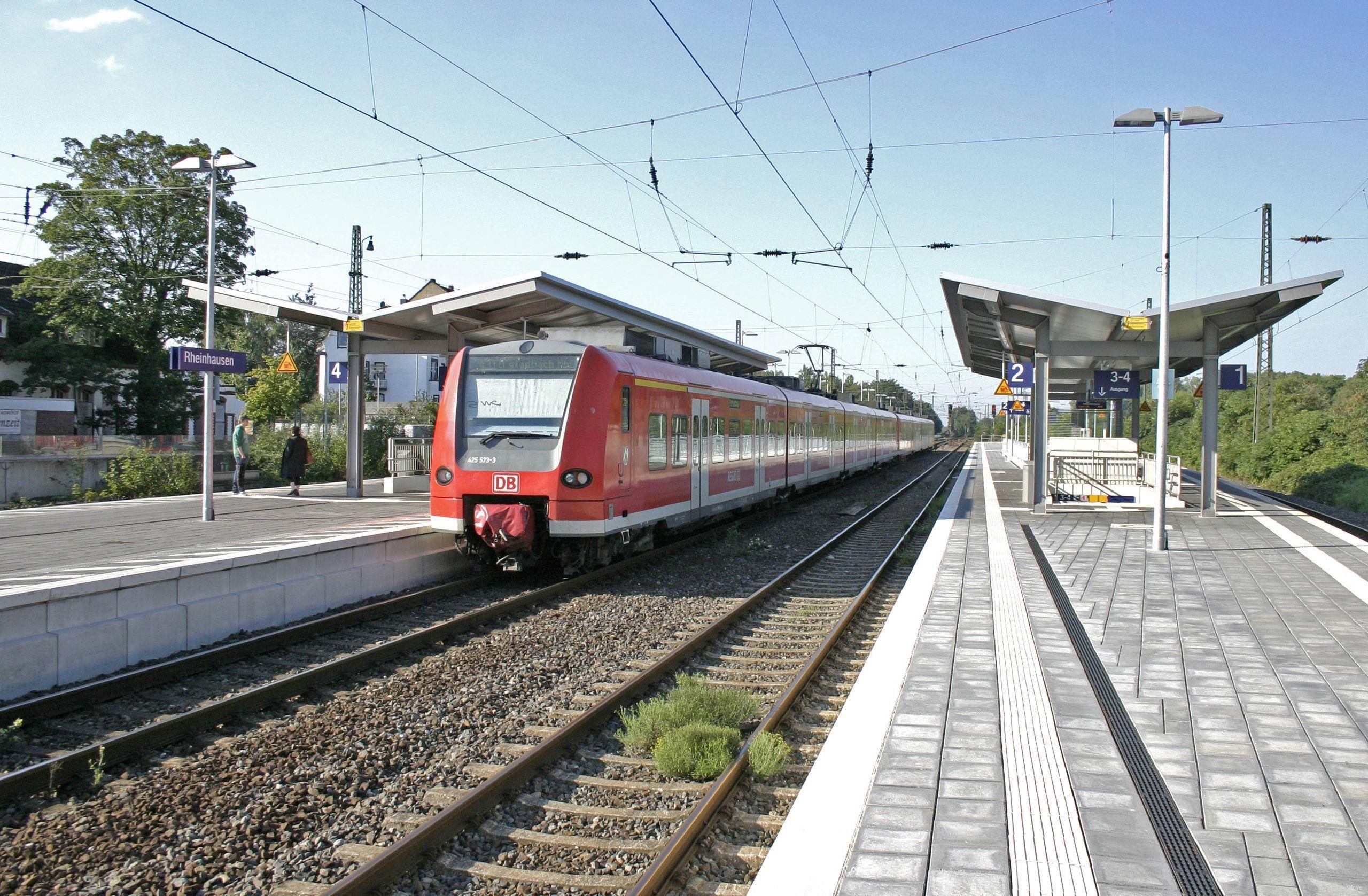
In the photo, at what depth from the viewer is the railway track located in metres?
5.11

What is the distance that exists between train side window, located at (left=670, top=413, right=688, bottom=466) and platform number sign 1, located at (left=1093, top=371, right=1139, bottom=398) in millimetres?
11270

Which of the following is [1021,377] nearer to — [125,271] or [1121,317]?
[1121,317]

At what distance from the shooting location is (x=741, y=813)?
14.5ft

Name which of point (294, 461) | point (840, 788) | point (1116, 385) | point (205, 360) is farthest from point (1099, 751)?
point (1116, 385)

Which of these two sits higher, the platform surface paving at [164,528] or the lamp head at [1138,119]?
the lamp head at [1138,119]

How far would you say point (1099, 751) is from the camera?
189 inches

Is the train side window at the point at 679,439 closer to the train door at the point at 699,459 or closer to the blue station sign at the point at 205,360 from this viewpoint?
the train door at the point at 699,459

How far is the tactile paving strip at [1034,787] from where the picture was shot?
11.4 feet

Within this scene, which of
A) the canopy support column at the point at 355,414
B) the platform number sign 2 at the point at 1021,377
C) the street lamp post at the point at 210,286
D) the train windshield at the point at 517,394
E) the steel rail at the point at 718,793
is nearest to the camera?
the steel rail at the point at 718,793

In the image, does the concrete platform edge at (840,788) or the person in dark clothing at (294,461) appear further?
the person in dark clothing at (294,461)

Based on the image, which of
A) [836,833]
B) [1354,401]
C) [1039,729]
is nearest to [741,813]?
[836,833]

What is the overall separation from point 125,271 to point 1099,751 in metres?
38.2

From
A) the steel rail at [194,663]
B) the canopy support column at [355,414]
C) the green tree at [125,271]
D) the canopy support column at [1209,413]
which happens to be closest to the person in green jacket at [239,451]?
the canopy support column at [355,414]

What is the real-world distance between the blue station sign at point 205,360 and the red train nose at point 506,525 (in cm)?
528
